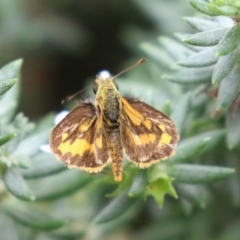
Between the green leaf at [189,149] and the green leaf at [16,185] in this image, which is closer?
the green leaf at [16,185]

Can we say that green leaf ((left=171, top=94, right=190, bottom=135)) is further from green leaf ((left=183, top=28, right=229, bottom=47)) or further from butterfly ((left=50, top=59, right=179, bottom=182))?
green leaf ((left=183, top=28, right=229, bottom=47))

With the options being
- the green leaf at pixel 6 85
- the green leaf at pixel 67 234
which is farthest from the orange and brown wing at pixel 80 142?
the green leaf at pixel 67 234

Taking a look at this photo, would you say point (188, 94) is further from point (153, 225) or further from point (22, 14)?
point (22, 14)

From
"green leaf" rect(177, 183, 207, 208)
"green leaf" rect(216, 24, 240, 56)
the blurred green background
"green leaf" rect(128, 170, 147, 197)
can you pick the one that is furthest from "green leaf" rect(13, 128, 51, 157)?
the blurred green background

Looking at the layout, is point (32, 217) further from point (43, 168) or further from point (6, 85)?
point (6, 85)

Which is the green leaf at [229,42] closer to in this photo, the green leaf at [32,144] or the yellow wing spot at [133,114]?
the yellow wing spot at [133,114]

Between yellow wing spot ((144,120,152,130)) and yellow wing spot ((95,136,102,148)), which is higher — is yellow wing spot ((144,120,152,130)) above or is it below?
below
